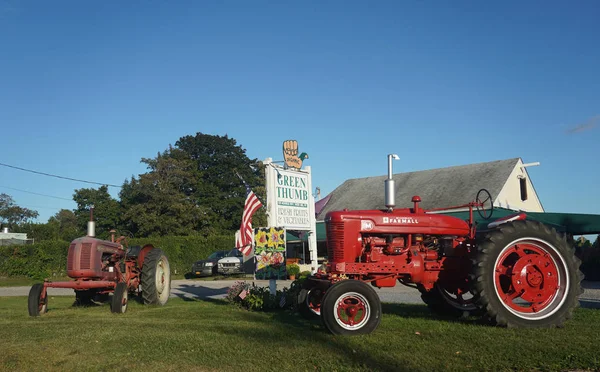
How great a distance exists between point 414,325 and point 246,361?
303 cm

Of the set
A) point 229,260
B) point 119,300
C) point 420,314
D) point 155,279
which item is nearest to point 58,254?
point 229,260

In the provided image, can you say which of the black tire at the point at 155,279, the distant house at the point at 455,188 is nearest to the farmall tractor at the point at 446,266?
the black tire at the point at 155,279

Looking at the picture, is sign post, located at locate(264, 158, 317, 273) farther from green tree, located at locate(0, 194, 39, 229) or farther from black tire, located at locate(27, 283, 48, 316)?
green tree, located at locate(0, 194, 39, 229)

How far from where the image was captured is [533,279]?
7203 mm

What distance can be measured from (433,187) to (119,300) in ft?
85.5

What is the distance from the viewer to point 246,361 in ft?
17.1

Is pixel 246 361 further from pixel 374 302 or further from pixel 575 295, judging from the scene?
pixel 575 295

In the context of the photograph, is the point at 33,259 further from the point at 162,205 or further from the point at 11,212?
the point at 11,212

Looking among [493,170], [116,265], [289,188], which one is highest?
[493,170]

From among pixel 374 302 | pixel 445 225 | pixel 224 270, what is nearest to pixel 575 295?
pixel 445 225

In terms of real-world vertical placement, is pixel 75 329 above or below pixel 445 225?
below

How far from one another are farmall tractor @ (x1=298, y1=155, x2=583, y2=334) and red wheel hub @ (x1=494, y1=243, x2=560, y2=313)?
1 cm

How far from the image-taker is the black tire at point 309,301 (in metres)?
8.13

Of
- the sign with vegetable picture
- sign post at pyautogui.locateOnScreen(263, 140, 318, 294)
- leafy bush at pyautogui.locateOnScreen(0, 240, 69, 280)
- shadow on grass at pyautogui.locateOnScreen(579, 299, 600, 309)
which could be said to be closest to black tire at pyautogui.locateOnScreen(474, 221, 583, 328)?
shadow on grass at pyautogui.locateOnScreen(579, 299, 600, 309)
